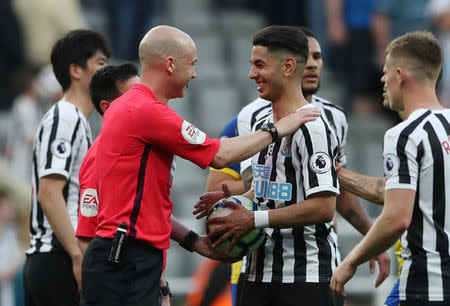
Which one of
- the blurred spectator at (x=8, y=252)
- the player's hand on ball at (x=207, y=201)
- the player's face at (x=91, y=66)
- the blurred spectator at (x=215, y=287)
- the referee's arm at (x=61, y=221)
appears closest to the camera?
the player's hand on ball at (x=207, y=201)

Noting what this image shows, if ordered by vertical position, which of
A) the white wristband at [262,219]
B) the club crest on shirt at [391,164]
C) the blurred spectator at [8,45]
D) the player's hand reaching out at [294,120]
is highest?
the blurred spectator at [8,45]

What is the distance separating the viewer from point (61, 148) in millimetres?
5793

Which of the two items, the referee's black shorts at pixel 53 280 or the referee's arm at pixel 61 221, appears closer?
the referee's arm at pixel 61 221

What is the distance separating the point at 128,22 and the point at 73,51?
21.7ft

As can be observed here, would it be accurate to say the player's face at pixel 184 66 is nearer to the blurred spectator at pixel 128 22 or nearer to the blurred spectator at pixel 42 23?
the blurred spectator at pixel 42 23

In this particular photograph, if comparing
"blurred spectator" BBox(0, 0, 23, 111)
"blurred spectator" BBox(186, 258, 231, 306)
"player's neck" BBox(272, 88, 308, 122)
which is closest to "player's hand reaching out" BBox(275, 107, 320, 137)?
"player's neck" BBox(272, 88, 308, 122)

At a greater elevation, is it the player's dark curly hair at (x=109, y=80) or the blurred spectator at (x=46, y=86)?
the blurred spectator at (x=46, y=86)

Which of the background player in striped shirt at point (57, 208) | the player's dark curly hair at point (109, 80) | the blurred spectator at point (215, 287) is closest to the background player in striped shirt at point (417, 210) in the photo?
the player's dark curly hair at point (109, 80)

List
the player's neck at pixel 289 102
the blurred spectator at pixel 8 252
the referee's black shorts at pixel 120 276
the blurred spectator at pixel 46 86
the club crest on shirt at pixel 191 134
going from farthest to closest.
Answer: the blurred spectator at pixel 46 86
the blurred spectator at pixel 8 252
the player's neck at pixel 289 102
the club crest on shirt at pixel 191 134
the referee's black shorts at pixel 120 276

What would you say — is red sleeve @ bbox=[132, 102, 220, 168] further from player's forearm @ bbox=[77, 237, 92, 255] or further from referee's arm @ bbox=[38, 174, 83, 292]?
referee's arm @ bbox=[38, 174, 83, 292]

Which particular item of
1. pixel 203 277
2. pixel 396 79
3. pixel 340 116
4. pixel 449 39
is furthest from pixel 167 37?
pixel 449 39

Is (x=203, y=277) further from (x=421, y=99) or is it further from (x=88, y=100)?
(x=421, y=99)

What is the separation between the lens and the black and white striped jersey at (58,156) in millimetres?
5775

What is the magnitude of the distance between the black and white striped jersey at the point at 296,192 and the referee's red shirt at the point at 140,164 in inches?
21.1
